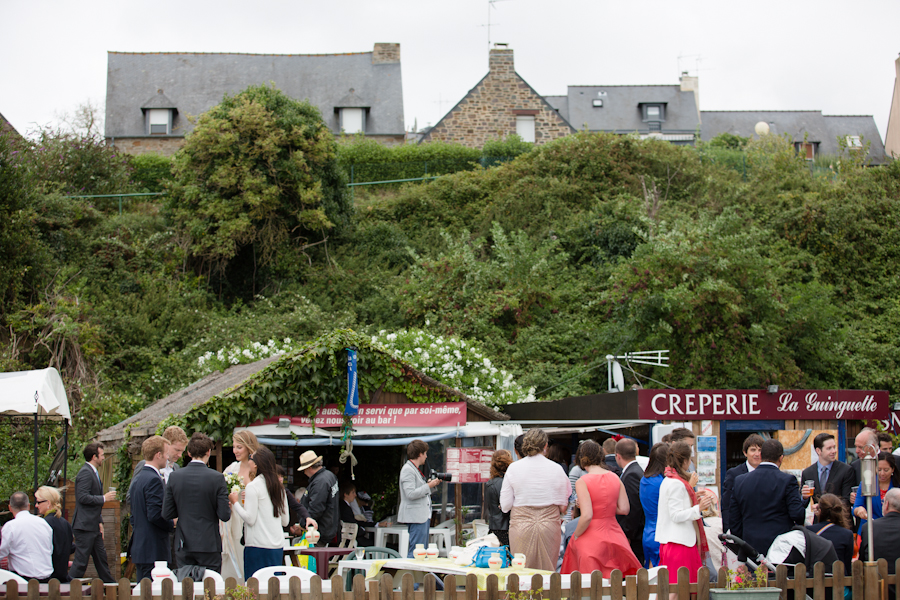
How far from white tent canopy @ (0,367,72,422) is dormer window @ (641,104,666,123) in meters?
37.2

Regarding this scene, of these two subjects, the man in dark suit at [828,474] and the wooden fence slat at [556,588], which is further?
the man in dark suit at [828,474]

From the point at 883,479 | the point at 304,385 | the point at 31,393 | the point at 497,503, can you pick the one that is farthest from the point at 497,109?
the point at 883,479

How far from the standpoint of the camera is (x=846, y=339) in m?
18.8

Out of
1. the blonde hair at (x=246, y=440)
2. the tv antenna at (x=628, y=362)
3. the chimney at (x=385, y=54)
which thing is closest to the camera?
the blonde hair at (x=246, y=440)

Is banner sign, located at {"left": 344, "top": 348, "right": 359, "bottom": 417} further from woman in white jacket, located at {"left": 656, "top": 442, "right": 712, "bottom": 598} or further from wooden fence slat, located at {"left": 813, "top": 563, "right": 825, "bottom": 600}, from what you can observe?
wooden fence slat, located at {"left": 813, "top": 563, "right": 825, "bottom": 600}

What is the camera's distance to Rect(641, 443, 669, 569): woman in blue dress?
6613mm

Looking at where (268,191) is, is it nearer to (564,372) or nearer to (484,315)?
(484,315)

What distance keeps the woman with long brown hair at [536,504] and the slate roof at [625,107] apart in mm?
36389

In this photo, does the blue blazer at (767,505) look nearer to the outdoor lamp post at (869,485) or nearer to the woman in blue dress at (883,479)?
the outdoor lamp post at (869,485)

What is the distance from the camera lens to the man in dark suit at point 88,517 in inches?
316

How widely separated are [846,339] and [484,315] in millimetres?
8158

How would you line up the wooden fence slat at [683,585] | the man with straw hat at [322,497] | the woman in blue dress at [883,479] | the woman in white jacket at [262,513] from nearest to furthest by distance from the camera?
the wooden fence slat at [683,585] < the woman in white jacket at [262,513] < the woman in blue dress at [883,479] < the man with straw hat at [322,497]

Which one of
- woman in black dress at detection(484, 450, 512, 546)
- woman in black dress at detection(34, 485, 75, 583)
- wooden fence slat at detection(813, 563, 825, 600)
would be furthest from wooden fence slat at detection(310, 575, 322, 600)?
woman in black dress at detection(34, 485, 75, 583)

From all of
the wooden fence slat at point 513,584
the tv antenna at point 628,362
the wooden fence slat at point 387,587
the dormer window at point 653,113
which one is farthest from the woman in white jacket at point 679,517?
the dormer window at point 653,113
